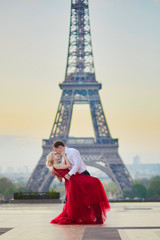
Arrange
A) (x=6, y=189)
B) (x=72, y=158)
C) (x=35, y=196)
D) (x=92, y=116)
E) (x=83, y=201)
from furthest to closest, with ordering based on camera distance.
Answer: (x=6, y=189) → (x=92, y=116) → (x=35, y=196) → (x=72, y=158) → (x=83, y=201)

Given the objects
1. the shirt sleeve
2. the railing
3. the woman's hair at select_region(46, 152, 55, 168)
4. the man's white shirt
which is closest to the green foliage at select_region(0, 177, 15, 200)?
the railing

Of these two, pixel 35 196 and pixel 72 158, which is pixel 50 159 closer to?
pixel 72 158

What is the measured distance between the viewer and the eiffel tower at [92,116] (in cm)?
5844

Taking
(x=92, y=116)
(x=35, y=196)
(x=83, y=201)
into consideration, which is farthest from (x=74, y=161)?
(x=92, y=116)

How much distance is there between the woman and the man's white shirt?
10 centimetres

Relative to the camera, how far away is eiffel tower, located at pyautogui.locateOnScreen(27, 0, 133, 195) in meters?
58.4

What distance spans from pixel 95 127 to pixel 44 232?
5239 cm

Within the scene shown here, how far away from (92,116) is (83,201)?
166 feet

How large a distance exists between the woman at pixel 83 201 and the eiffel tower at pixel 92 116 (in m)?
48.8

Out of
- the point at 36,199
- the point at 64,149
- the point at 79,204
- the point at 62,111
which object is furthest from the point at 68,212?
the point at 62,111

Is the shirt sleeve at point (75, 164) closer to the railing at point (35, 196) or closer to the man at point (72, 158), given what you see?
the man at point (72, 158)

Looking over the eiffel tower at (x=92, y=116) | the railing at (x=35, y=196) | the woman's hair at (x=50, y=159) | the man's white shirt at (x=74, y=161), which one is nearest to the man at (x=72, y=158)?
the man's white shirt at (x=74, y=161)

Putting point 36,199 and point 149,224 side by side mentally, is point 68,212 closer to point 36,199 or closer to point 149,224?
point 149,224

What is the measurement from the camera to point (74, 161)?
9062mm
